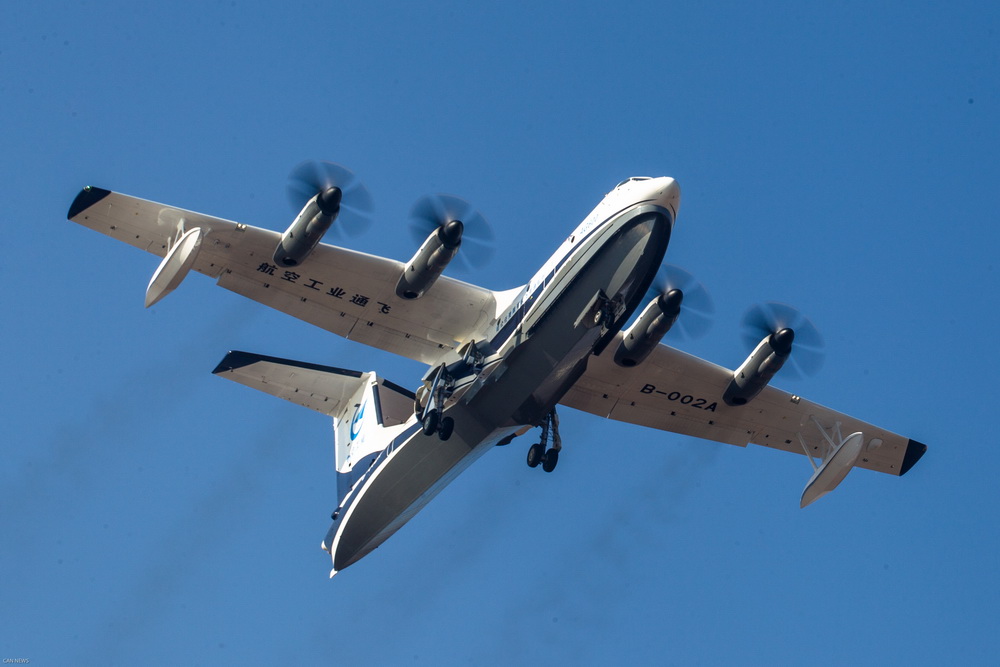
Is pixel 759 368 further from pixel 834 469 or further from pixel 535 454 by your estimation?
pixel 535 454

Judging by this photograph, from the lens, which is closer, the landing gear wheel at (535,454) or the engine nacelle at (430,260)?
the engine nacelle at (430,260)

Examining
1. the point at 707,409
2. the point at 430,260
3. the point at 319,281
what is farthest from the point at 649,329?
the point at 319,281

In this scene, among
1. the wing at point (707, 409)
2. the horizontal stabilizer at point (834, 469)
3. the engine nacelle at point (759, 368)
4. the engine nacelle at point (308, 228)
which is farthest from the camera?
the wing at point (707, 409)

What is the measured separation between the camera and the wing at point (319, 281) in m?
20.2

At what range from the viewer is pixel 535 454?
21797mm

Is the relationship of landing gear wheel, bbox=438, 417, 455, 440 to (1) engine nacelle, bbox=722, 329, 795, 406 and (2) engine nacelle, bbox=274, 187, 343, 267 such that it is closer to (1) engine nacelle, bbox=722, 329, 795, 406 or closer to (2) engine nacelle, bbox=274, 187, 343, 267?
(2) engine nacelle, bbox=274, 187, 343, 267

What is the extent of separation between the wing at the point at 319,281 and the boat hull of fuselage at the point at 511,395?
166cm

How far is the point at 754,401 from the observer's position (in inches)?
944

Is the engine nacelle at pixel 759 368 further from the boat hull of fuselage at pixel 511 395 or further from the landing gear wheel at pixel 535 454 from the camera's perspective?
the landing gear wheel at pixel 535 454

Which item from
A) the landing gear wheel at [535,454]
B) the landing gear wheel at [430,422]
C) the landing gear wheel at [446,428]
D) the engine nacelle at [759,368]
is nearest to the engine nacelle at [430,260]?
the landing gear wheel at [430,422]

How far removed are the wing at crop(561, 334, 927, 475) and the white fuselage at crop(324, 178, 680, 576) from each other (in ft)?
8.40

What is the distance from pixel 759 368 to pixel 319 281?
25.2 feet

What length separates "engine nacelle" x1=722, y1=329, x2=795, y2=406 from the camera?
21422mm

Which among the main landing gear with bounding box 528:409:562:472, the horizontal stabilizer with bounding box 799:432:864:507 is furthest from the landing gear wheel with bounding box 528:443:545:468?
the horizontal stabilizer with bounding box 799:432:864:507
